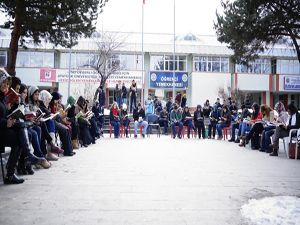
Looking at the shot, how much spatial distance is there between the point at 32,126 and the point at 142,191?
283 cm

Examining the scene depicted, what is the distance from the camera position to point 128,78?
35.5 meters

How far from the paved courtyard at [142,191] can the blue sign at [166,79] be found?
94.1ft

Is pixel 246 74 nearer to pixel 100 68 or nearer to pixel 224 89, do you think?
Answer: pixel 224 89

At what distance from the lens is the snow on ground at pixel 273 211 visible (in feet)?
11.3

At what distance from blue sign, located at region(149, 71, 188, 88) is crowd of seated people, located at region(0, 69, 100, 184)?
82.8 feet

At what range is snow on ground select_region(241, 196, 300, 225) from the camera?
11.3ft

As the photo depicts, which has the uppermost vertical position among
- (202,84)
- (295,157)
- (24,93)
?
(202,84)

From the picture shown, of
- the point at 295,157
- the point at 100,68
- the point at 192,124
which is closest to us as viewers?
the point at 295,157

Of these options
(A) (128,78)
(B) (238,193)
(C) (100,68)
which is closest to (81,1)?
(B) (238,193)

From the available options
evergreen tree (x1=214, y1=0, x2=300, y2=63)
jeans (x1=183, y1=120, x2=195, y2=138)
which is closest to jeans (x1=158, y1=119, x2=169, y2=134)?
jeans (x1=183, y1=120, x2=195, y2=138)

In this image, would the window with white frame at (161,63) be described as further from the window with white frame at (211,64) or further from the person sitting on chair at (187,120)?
the person sitting on chair at (187,120)

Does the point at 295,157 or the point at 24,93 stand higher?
the point at 24,93

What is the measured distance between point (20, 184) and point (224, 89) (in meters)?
→ 33.8

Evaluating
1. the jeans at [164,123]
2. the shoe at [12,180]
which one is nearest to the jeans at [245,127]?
the jeans at [164,123]
